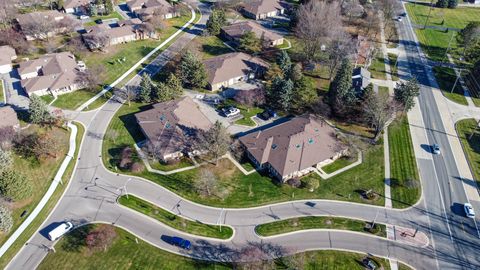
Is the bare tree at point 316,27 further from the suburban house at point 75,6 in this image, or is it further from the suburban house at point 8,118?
the suburban house at point 75,6

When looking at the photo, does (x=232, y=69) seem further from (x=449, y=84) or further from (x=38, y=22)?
(x=38, y=22)

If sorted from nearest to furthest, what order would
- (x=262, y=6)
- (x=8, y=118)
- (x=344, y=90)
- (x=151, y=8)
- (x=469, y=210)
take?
1. (x=469, y=210)
2. (x=8, y=118)
3. (x=344, y=90)
4. (x=151, y=8)
5. (x=262, y=6)

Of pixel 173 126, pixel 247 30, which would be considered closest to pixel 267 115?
pixel 173 126

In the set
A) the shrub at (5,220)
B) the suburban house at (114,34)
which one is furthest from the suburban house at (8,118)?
the suburban house at (114,34)

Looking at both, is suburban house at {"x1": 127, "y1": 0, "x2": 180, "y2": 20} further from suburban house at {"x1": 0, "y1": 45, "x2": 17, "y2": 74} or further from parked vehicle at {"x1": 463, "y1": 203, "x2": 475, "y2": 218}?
parked vehicle at {"x1": 463, "y1": 203, "x2": 475, "y2": 218}

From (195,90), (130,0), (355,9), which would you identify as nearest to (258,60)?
(195,90)

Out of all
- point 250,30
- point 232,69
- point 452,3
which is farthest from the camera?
point 452,3

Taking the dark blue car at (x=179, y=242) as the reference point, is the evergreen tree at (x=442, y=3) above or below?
above
